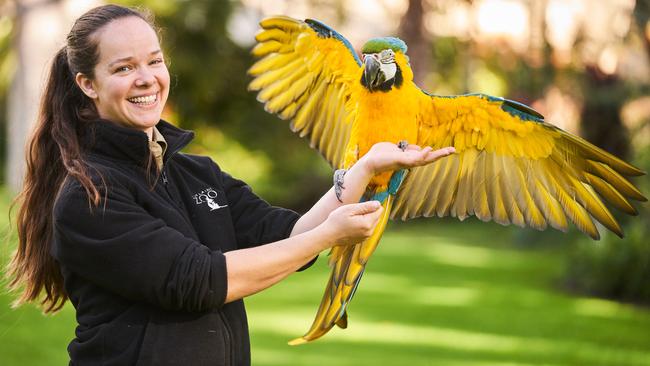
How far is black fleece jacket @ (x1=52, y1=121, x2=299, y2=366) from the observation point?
1.82 m

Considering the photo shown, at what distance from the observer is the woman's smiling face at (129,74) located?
1.92 meters

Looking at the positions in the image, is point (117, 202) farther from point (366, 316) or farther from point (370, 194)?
point (366, 316)

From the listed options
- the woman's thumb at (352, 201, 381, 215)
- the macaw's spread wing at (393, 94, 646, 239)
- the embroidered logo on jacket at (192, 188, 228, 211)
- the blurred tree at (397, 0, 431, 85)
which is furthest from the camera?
the blurred tree at (397, 0, 431, 85)

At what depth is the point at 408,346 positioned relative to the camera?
6.27m

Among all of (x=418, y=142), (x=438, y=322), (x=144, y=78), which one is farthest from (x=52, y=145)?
(x=438, y=322)

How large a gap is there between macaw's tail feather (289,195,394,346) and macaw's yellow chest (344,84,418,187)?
15 centimetres

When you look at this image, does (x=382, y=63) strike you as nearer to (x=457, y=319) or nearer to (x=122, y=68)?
(x=122, y=68)

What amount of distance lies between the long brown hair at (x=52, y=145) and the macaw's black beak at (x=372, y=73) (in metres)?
0.54

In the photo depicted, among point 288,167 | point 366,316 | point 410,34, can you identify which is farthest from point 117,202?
point 288,167

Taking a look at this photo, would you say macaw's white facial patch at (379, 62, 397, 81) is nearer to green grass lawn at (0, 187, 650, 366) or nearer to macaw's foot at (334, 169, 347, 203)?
macaw's foot at (334, 169, 347, 203)

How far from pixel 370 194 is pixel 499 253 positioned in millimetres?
8993

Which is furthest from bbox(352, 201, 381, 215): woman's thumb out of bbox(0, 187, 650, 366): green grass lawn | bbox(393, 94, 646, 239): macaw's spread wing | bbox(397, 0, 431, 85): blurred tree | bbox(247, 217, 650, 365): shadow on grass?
bbox(397, 0, 431, 85): blurred tree

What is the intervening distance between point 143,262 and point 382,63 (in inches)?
31.4

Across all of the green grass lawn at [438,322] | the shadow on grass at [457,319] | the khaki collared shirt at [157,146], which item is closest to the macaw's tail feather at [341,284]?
the khaki collared shirt at [157,146]
